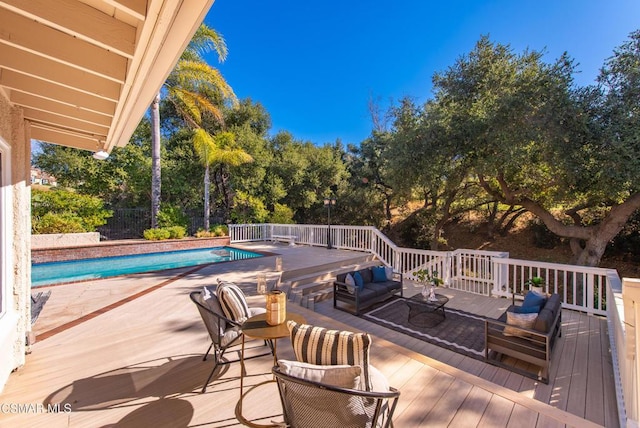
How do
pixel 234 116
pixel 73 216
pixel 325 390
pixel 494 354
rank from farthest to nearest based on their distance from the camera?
pixel 234 116, pixel 73 216, pixel 494 354, pixel 325 390

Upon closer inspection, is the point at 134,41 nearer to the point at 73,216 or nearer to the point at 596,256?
the point at 596,256

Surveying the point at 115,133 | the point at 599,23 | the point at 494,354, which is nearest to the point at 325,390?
the point at 494,354

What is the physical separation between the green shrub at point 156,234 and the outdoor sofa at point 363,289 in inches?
343

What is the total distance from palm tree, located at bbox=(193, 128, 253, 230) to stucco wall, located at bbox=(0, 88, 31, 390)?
9.66 meters

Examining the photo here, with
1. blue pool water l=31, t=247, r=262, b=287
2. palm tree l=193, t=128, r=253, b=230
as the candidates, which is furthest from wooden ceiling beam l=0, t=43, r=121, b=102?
palm tree l=193, t=128, r=253, b=230

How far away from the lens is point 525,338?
3092mm

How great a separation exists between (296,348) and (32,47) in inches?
101

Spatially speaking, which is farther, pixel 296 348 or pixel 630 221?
pixel 630 221

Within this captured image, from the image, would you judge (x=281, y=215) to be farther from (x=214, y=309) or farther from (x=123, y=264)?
(x=214, y=309)

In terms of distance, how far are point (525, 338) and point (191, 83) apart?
46.4 ft

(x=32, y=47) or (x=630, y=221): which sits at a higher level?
(x=32, y=47)

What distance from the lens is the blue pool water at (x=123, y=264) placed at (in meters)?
7.46

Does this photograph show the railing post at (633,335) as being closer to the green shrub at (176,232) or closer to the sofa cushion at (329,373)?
the sofa cushion at (329,373)

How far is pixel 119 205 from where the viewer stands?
14320 millimetres
